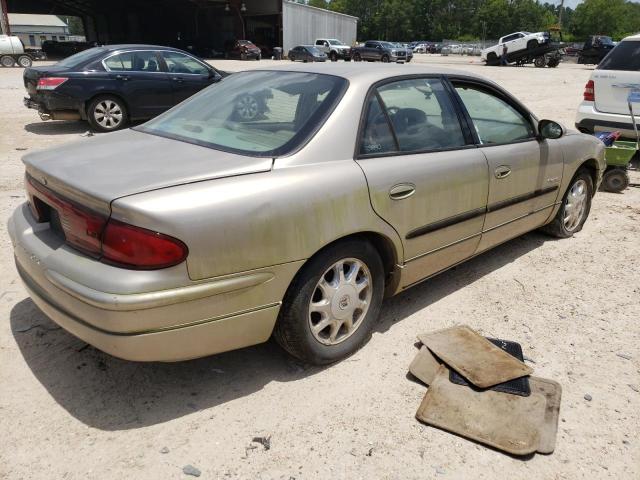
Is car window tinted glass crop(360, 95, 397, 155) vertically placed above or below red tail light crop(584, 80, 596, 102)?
above

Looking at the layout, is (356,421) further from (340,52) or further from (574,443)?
(340,52)

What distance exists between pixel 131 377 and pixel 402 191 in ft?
5.72

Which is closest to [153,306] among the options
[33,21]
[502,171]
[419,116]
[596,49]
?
[419,116]

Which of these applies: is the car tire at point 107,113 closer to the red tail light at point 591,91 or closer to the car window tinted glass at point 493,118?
the car window tinted glass at point 493,118

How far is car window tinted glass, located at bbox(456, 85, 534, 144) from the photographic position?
357cm

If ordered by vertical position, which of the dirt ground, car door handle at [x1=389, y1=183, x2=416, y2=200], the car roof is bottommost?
the dirt ground

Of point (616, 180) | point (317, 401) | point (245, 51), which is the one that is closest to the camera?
point (317, 401)

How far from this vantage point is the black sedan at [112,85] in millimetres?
9033

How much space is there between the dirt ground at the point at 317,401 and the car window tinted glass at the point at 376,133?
26.8 inches

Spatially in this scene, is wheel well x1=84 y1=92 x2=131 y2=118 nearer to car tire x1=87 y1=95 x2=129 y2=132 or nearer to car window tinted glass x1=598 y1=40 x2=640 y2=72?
car tire x1=87 y1=95 x2=129 y2=132

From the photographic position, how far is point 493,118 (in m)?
3.83

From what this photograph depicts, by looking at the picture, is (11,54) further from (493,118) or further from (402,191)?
(402,191)

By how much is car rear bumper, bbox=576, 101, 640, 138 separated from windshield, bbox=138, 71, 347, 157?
18.8 ft

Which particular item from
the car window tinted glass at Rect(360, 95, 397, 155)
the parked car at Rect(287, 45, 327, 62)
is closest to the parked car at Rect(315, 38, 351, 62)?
the parked car at Rect(287, 45, 327, 62)
